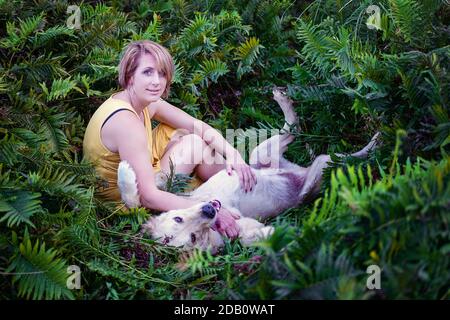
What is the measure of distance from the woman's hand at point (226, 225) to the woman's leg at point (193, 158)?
0.71 m

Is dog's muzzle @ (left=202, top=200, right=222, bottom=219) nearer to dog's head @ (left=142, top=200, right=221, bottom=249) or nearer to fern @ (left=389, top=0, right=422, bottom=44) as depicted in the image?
dog's head @ (left=142, top=200, right=221, bottom=249)

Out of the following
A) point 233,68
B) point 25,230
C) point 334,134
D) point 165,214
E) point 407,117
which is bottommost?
point 25,230

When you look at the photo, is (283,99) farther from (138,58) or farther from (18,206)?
(18,206)

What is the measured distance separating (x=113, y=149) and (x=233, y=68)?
2.02m

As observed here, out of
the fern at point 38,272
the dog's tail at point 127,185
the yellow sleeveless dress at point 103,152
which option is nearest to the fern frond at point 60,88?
the yellow sleeveless dress at point 103,152

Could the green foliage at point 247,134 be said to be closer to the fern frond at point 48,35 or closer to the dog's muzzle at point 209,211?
the fern frond at point 48,35

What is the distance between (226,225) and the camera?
4.30 meters

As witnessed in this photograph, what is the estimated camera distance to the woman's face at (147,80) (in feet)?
14.9

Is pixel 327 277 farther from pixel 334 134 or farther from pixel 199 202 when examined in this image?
pixel 334 134

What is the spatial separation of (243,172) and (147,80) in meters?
1.03

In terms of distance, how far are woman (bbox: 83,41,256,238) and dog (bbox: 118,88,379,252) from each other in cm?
9

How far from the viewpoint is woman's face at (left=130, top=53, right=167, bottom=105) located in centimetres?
455

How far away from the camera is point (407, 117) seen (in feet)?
13.3

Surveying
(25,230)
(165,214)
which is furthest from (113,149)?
(25,230)
